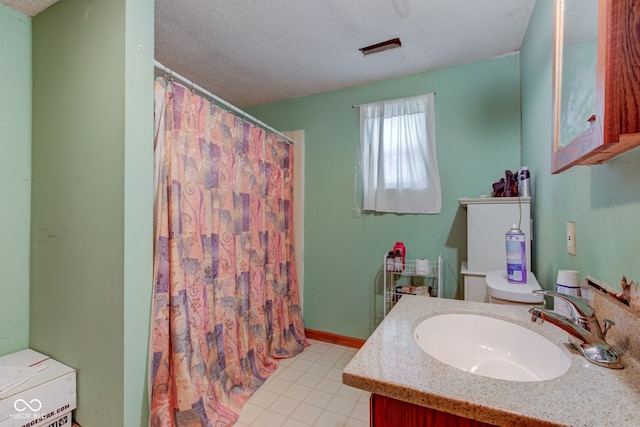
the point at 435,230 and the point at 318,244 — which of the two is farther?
the point at 318,244

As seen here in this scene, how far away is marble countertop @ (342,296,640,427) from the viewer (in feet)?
1.62

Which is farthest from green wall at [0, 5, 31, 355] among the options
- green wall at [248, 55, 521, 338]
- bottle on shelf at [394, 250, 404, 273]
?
bottle on shelf at [394, 250, 404, 273]

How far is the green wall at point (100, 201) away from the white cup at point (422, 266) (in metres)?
1.72

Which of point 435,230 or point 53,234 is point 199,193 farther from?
point 435,230

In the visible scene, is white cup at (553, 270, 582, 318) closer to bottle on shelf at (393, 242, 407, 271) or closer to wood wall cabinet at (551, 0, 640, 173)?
wood wall cabinet at (551, 0, 640, 173)

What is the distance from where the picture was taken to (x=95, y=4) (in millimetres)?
1265

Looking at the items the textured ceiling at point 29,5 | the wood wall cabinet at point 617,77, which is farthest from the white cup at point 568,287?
the textured ceiling at point 29,5

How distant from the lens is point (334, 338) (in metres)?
2.47

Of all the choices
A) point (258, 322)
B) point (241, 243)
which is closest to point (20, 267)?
point (241, 243)

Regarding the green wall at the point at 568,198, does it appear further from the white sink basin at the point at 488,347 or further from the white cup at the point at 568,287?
the white sink basin at the point at 488,347

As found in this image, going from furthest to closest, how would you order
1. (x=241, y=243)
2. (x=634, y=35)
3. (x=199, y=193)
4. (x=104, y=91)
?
(x=241, y=243)
(x=199, y=193)
(x=104, y=91)
(x=634, y=35)

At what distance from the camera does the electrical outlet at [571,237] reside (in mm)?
983

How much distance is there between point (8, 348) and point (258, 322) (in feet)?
4.35

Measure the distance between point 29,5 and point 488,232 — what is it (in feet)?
9.24
